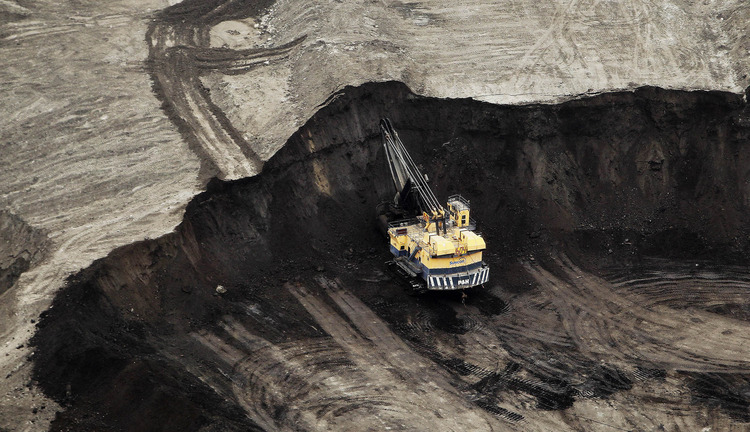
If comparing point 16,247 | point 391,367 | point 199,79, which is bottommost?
point 391,367

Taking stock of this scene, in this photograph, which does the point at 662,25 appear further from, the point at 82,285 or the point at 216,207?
the point at 82,285

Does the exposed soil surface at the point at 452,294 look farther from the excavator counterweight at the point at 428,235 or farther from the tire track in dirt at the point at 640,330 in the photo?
the excavator counterweight at the point at 428,235

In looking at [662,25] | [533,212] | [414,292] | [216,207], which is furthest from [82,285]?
[662,25]

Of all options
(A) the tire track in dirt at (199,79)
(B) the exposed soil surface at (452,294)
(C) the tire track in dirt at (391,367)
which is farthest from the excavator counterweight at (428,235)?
(A) the tire track in dirt at (199,79)

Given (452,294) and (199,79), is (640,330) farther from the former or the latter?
(199,79)

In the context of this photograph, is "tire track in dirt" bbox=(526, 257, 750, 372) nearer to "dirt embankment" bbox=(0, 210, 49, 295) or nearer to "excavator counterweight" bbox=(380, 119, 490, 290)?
"excavator counterweight" bbox=(380, 119, 490, 290)

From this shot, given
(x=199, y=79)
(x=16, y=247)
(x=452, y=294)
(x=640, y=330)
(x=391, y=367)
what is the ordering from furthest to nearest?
(x=199, y=79) → (x=452, y=294) → (x=640, y=330) → (x=16, y=247) → (x=391, y=367)

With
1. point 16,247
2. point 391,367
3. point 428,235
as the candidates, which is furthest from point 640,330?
point 16,247

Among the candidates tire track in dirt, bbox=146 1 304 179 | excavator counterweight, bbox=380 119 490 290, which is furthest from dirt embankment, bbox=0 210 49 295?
excavator counterweight, bbox=380 119 490 290
